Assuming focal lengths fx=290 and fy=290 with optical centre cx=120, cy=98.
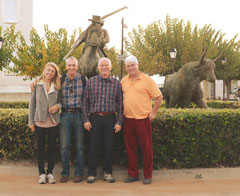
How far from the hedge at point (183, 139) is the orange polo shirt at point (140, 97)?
64cm

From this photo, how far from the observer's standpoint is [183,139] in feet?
17.1

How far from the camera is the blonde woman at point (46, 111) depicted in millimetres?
4547

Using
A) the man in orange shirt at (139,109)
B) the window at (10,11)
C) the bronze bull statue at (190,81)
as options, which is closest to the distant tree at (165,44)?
the window at (10,11)

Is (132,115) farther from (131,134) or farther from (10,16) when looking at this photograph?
(10,16)

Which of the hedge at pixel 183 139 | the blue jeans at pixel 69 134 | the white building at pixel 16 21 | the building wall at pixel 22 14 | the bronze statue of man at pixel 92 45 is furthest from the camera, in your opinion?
the building wall at pixel 22 14

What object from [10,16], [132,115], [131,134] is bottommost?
[131,134]

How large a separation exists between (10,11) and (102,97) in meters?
23.6

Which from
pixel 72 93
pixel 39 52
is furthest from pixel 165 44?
pixel 72 93

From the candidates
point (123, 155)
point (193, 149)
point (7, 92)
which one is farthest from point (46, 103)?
point (7, 92)

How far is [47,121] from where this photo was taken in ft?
15.1

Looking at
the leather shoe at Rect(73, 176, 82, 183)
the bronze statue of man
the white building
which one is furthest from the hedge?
the white building

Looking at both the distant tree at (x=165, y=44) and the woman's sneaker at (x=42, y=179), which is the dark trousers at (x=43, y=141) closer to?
the woman's sneaker at (x=42, y=179)

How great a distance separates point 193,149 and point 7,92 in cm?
2035

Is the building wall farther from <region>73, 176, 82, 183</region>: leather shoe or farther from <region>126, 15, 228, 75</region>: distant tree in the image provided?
<region>73, 176, 82, 183</region>: leather shoe
